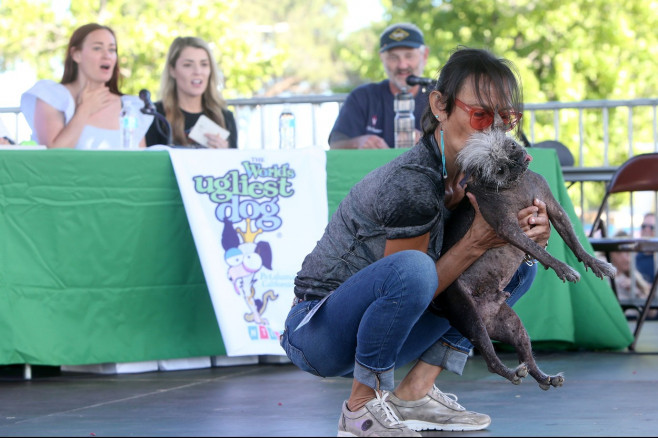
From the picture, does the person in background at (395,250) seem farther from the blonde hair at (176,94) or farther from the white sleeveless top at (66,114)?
the blonde hair at (176,94)

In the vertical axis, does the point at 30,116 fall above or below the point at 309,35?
below

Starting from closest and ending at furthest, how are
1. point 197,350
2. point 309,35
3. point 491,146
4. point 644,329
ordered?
point 491,146 < point 197,350 < point 644,329 < point 309,35

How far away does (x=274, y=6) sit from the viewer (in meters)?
57.3

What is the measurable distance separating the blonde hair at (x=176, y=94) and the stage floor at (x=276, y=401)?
1.76m

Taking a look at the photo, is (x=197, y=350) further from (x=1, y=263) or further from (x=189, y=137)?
(x=189, y=137)

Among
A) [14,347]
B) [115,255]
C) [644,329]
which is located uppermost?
[115,255]

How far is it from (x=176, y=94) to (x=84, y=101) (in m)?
0.60

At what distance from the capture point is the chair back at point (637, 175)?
6.09 meters

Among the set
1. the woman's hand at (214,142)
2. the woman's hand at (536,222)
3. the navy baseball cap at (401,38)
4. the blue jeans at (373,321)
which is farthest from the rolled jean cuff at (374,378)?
the navy baseball cap at (401,38)

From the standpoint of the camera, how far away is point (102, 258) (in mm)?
4973

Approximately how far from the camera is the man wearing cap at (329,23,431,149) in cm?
656

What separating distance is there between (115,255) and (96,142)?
117 cm

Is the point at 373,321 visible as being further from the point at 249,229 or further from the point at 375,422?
the point at 249,229

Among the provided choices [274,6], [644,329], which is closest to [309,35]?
Result: [274,6]
